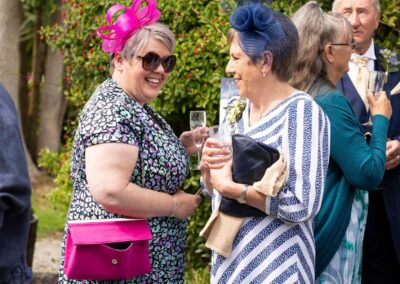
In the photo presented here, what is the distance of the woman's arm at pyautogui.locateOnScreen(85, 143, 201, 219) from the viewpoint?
12.9 feet

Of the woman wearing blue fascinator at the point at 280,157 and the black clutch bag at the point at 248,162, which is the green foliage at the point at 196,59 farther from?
the black clutch bag at the point at 248,162

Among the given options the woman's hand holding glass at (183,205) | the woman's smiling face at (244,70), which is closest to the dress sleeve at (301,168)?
the woman's smiling face at (244,70)

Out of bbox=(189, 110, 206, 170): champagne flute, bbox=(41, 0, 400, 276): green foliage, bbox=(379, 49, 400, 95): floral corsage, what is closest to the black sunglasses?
bbox=(189, 110, 206, 170): champagne flute

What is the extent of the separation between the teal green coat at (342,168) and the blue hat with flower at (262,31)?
1.42 ft

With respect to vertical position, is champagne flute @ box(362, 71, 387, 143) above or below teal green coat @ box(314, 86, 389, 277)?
above

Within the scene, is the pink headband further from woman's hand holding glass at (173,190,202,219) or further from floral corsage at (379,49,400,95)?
floral corsage at (379,49,400,95)

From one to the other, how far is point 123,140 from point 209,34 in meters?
2.20

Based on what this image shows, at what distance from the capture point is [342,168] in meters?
4.10

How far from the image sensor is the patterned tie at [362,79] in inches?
186

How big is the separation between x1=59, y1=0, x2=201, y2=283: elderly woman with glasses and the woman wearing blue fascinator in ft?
1.15

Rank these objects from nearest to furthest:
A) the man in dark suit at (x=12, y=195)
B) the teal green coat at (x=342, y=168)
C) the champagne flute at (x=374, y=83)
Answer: the man in dark suit at (x=12, y=195), the teal green coat at (x=342, y=168), the champagne flute at (x=374, y=83)

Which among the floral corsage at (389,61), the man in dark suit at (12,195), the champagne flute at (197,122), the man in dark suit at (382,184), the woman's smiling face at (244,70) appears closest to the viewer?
the man in dark suit at (12,195)

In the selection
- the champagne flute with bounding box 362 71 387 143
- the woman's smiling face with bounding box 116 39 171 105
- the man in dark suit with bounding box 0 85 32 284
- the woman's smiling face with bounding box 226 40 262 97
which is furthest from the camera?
the champagne flute with bounding box 362 71 387 143

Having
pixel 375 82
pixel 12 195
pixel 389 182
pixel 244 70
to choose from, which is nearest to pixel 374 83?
pixel 375 82
